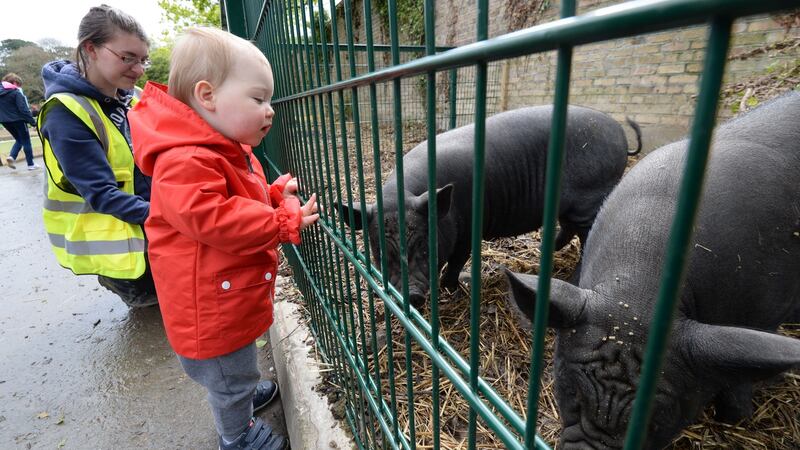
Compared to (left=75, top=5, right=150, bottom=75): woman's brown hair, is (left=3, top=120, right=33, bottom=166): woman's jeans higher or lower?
lower

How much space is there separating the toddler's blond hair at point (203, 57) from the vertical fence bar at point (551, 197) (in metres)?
Result: 1.49

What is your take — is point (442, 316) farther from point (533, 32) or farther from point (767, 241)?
point (533, 32)

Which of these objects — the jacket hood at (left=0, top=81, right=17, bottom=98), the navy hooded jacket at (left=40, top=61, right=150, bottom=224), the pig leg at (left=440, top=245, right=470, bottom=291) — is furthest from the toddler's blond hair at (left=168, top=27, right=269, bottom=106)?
the jacket hood at (left=0, top=81, right=17, bottom=98)

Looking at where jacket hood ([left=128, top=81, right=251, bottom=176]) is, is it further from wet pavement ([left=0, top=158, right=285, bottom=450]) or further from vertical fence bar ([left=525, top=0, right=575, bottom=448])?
wet pavement ([left=0, top=158, right=285, bottom=450])

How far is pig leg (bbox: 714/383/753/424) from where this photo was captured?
6.28 ft

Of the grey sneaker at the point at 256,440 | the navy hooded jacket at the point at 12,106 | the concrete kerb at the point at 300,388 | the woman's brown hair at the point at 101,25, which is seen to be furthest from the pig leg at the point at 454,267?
the navy hooded jacket at the point at 12,106

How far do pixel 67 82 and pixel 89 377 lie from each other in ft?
6.99

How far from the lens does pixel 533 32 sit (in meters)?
0.50

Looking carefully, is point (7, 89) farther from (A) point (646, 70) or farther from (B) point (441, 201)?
(A) point (646, 70)

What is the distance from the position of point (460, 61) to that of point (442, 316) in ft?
8.37

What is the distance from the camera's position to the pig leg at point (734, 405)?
75.4 inches

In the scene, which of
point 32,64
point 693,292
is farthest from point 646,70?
point 32,64

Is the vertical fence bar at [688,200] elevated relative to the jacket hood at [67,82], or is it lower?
lower

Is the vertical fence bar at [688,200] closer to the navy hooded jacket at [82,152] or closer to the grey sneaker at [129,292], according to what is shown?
the navy hooded jacket at [82,152]
